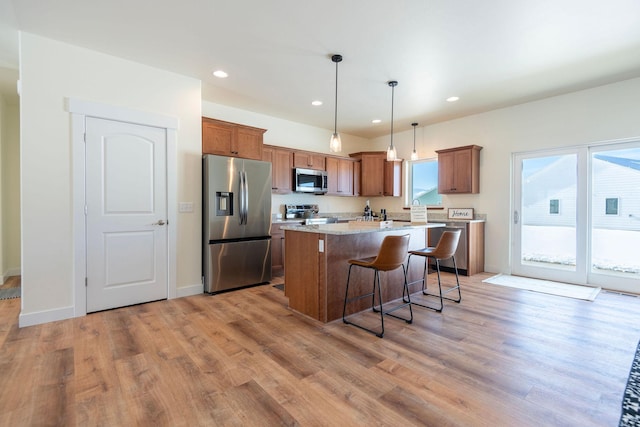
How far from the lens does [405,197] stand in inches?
259

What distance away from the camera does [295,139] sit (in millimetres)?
5945

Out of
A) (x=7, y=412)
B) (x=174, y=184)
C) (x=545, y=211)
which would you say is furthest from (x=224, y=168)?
(x=545, y=211)

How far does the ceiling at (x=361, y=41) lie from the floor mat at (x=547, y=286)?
281cm

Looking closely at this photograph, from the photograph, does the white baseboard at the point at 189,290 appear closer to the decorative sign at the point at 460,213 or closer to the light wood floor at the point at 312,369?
the light wood floor at the point at 312,369

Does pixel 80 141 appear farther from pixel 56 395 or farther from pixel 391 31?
pixel 391 31

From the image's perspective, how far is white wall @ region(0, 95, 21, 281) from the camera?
4.72 metres

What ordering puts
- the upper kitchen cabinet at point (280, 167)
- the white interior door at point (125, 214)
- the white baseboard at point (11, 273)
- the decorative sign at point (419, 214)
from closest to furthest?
the white interior door at point (125, 214) → the decorative sign at point (419, 214) → the white baseboard at point (11, 273) → the upper kitchen cabinet at point (280, 167)

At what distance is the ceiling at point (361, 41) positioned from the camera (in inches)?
97.6

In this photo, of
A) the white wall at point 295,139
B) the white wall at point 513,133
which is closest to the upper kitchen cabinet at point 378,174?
the white wall at point 295,139

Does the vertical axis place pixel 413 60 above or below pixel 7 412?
above

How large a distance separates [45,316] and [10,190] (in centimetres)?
334

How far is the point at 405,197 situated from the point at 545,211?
8.35 ft

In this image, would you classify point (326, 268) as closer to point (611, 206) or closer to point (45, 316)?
point (45, 316)

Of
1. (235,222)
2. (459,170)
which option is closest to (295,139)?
(235,222)
